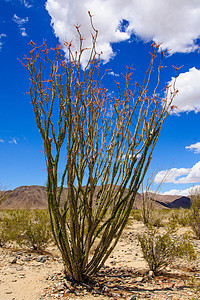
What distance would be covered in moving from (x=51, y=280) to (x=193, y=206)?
699 centimetres

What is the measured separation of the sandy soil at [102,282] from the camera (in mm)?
3383

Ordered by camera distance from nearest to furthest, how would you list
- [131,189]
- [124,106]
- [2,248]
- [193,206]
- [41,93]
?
[41,93] → [131,189] → [124,106] → [2,248] → [193,206]

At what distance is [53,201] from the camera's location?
3.47m

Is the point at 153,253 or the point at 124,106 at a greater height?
the point at 124,106

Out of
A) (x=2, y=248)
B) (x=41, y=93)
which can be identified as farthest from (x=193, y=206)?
(x=41, y=93)

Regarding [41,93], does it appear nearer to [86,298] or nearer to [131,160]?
[131,160]

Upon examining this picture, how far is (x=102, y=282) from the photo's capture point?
395cm

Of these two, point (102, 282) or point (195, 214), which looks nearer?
point (102, 282)

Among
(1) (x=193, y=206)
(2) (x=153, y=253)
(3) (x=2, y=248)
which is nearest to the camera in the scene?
(2) (x=153, y=253)

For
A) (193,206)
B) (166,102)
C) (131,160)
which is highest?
(166,102)

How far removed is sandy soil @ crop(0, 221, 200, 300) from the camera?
338 cm

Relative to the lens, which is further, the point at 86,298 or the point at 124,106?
the point at 124,106

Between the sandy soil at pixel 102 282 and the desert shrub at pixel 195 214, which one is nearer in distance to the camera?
the sandy soil at pixel 102 282

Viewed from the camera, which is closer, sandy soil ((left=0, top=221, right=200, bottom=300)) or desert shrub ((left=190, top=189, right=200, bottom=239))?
sandy soil ((left=0, top=221, right=200, bottom=300))
